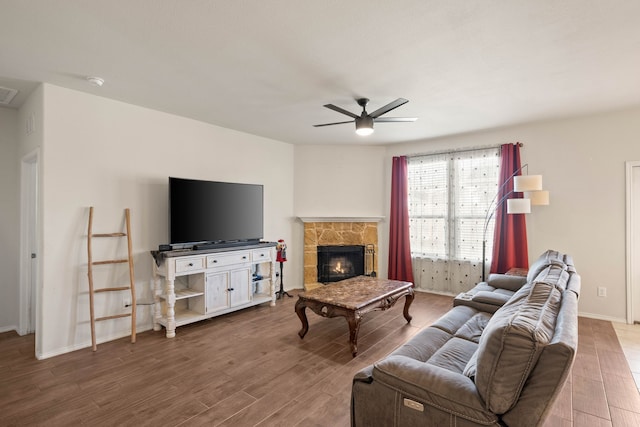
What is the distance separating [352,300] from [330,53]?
7.54ft

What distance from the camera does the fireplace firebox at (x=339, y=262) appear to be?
5.90m

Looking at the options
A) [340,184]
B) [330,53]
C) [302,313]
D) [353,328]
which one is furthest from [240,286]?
[330,53]

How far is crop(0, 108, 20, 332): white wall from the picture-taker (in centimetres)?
382

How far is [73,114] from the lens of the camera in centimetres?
334

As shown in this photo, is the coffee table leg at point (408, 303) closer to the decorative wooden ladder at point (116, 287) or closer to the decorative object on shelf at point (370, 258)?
the decorative object on shelf at point (370, 258)

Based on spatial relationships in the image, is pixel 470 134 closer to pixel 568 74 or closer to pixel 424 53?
pixel 568 74

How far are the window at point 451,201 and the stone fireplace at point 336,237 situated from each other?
71cm

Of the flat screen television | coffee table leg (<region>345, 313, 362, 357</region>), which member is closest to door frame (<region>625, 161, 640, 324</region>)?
coffee table leg (<region>345, 313, 362, 357</region>)

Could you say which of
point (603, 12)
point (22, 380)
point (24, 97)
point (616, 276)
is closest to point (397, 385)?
point (603, 12)

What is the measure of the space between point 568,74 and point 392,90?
157cm

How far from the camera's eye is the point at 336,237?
19.4 feet

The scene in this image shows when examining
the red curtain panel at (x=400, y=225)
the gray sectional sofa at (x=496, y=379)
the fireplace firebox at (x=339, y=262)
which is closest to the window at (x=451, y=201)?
the red curtain panel at (x=400, y=225)

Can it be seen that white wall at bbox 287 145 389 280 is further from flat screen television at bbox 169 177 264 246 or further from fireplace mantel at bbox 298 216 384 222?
flat screen television at bbox 169 177 264 246

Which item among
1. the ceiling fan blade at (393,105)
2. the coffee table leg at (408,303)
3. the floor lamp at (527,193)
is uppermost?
the ceiling fan blade at (393,105)
